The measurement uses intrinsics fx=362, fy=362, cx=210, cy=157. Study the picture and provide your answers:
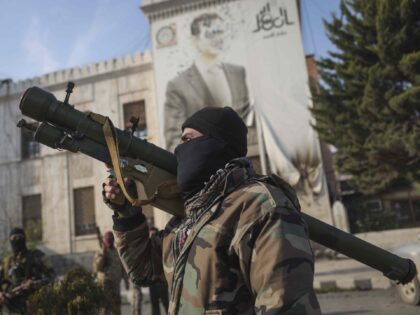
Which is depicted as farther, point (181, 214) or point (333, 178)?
point (333, 178)

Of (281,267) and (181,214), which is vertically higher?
(181,214)

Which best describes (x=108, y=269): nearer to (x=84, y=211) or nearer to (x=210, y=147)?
(x=210, y=147)

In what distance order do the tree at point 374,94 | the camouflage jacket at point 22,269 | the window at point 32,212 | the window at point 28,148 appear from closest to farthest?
the camouflage jacket at point 22,269, the tree at point 374,94, the window at point 32,212, the window at point 28,148

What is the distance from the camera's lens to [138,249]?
1.74 metres

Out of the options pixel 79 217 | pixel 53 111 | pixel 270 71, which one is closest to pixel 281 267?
pixel 53 111

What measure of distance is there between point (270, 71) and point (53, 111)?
13960 mm

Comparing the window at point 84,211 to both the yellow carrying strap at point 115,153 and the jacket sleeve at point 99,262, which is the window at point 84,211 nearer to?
the jacket sleeve at point 99,262

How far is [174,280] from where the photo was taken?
4.34 feet

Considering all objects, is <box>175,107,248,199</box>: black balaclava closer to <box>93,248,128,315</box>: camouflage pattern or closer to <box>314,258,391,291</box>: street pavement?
<box>93,248,128,315</box>: camouflage pattern

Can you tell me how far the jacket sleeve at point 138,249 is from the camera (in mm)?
1715

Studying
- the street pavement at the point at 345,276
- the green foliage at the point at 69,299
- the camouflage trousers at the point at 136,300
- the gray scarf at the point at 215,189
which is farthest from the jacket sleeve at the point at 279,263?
the street pavement at the point at 345,276

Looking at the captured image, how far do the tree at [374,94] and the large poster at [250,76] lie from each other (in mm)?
2341

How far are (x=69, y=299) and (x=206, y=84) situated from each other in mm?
13288

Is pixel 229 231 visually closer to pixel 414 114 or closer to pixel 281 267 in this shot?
pixel 281 267
